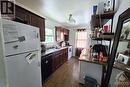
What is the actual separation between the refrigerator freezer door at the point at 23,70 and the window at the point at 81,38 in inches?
202

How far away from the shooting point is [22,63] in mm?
1123

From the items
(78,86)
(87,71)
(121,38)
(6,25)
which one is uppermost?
(6,25)

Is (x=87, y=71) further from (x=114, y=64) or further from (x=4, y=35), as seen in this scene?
(x=4, y=35)

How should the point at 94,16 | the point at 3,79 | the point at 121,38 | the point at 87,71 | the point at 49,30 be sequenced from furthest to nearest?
the point at 49,30, the point at 87,71, the point at 94,16, the point at 121,38, the point at 3,79

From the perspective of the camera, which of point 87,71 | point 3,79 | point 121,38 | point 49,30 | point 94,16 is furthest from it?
point 49,30

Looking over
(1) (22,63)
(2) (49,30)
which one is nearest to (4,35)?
(1) (22,63)

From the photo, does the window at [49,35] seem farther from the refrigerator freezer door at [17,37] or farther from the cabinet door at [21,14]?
the refrigerator freezer door at [17,37]

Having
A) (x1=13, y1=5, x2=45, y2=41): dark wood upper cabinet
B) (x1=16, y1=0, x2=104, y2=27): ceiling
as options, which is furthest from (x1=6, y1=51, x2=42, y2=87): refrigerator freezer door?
(x1=16, y1=0, x2=104, y2=27): ceiling

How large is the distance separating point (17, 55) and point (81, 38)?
18.4 feet

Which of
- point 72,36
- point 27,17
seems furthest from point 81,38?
point 27,17

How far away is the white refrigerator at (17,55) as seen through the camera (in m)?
0.86

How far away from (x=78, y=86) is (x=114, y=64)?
1.64m

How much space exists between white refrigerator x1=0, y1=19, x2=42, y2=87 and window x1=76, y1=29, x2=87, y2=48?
16.9ft

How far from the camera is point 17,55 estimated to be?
3.40ft
